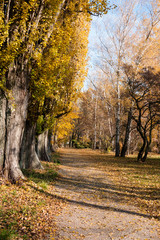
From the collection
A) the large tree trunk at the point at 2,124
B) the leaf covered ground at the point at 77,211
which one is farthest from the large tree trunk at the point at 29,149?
the large tree trunk at the point at 2,124

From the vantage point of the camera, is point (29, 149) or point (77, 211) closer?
point (77, 211)

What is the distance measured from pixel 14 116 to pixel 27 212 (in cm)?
345

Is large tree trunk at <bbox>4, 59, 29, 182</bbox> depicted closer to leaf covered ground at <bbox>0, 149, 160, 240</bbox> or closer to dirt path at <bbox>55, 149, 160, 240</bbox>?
leaf covered ground at <bbox>0, 149, 160, 240</bbox>

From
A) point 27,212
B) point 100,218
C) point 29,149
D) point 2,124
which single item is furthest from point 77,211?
point 29,149

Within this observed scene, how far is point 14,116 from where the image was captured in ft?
25.2

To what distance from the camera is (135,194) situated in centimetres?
809

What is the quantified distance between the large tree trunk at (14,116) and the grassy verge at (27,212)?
0.61m

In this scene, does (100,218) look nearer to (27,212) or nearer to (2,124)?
(27,212)

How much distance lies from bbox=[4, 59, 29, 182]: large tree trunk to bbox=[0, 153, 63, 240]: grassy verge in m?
0.61

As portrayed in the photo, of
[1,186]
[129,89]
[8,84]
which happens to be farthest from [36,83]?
[129,89]

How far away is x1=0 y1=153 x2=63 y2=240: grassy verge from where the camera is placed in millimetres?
4223

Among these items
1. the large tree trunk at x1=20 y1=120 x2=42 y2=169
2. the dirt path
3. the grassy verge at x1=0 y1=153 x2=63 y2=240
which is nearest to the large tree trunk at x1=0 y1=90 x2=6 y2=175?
the grassy verge at x1=0 y1=153 x2=63 y2=240

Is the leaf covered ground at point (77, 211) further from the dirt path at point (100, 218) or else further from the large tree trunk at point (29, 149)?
the large tree trunk at point (29, 149)

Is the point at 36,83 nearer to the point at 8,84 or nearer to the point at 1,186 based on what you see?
the point at 8,84
